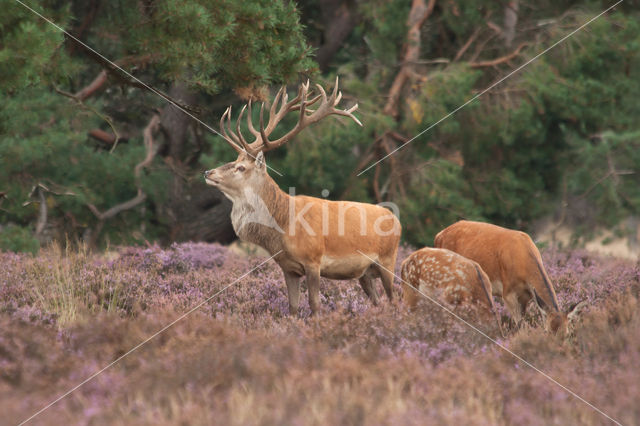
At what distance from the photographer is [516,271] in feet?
19.0

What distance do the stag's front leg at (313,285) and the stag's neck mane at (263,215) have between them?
14.1 inches

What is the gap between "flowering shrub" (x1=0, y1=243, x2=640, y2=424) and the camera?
362cm

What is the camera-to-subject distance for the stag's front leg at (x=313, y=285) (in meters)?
6.24

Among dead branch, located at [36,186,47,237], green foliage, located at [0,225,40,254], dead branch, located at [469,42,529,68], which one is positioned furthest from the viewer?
dead branch, located at [469,42,529,68]

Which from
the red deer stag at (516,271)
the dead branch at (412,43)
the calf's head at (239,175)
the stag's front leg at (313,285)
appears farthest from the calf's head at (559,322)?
the dead branch at (412,43)

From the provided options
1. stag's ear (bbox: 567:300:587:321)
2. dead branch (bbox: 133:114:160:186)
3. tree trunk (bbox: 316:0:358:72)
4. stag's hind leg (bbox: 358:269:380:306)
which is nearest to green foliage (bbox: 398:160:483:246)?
tree trunk (bbox: 316:0:358:72)

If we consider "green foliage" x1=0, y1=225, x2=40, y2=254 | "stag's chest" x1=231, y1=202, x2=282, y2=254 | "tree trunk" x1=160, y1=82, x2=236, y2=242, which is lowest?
"tree trunk" x1=160, y1=82, x2=236, y2=242

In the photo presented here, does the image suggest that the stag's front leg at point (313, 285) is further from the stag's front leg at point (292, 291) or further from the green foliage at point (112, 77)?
the green foliage at point (112, 77)

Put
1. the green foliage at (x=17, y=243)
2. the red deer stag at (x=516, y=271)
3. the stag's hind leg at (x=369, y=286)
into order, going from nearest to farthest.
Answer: the red deer stag at (x=516, y=271)
the stag's hind leg at (x=369, y=286)
the green foliage at (x=17, y=243)

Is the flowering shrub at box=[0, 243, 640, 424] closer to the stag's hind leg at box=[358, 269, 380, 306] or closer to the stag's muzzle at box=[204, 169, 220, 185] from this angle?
the stag's hind leg at box=[358, 269, 380, 306]

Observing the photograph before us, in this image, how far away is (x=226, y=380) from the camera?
4062mm

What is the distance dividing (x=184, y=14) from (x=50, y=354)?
4234mm

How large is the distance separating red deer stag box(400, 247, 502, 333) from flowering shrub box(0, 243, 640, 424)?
30 cm

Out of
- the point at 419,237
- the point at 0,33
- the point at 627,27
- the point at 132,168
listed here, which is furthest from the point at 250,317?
the point at 627,27
